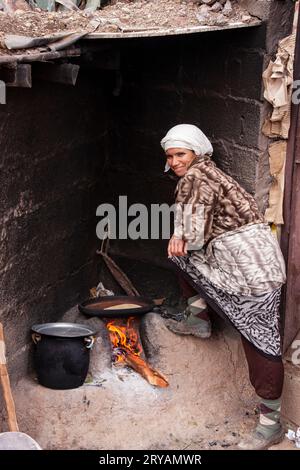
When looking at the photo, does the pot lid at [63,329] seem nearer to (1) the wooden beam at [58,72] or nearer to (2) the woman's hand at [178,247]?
(2) the woman's hand at [178,247]

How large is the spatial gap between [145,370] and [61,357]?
0.72 metres

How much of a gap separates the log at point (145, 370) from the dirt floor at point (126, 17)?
2.62 meters

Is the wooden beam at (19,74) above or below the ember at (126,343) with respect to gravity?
above

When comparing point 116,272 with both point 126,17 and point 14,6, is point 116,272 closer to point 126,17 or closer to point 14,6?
point 126,17

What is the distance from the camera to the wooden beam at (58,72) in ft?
19.0

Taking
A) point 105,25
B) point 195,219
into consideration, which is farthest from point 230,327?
point 105,25

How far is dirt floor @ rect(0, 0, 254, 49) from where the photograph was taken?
19.7ft

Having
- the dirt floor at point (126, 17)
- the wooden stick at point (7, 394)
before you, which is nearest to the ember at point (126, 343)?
the wooden stick at point (7, 394)

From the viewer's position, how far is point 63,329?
6.78 meters

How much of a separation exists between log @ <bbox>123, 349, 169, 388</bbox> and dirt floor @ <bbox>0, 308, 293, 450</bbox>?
0.05 m

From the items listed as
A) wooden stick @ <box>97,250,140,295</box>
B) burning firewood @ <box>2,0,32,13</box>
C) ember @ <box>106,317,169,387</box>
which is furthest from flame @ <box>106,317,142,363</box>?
burning firewood @ <box>2,0,32,13</box>
